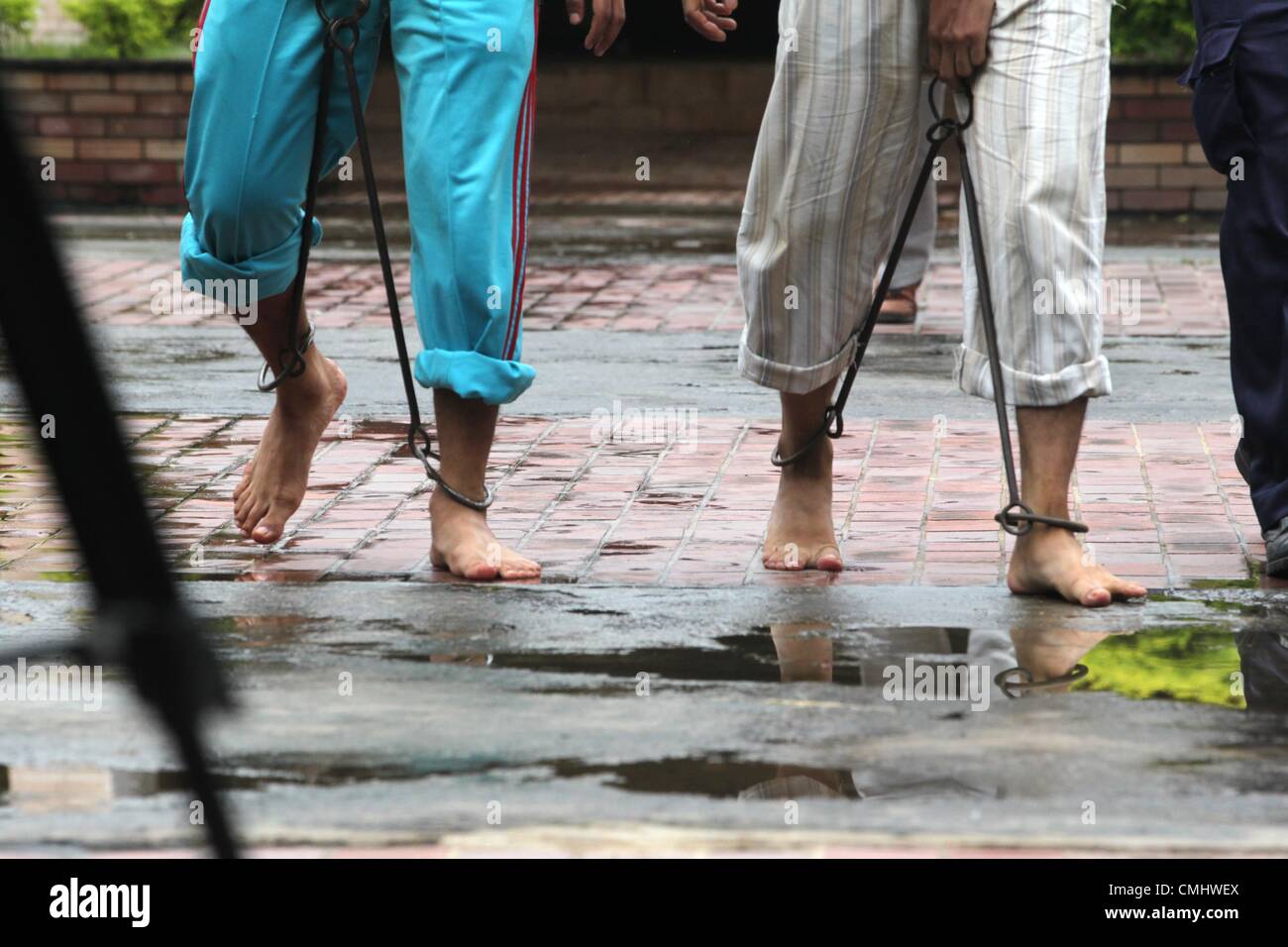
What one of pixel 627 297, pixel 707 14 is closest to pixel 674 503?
pixel 707 14

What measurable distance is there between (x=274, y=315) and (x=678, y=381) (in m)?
2.47

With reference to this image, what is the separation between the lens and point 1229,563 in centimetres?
428

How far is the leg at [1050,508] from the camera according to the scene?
3.93 meters

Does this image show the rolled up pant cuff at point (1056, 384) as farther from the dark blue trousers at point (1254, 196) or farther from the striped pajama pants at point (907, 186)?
the dark blue trousers at point (1254, 196)

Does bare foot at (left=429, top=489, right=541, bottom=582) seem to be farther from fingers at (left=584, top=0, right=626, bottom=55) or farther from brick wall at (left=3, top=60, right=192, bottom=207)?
brick wall at (left=3, top=60, right=192, bottom=207)

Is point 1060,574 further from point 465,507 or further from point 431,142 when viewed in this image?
point 431,142

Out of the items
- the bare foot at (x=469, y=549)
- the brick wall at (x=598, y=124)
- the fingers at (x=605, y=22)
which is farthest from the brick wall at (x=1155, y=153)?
the bare foot at (x=469, y=549)

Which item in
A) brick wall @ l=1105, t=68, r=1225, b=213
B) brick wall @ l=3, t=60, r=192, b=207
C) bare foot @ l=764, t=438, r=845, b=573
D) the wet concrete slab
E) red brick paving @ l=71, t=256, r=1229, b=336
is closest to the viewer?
the wet concrete slab

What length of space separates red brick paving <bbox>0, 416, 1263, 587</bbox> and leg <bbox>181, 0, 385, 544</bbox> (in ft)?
0.65

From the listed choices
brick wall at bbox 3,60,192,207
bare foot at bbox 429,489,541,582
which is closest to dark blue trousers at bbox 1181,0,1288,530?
bare foot at bbox 429,489,541,582

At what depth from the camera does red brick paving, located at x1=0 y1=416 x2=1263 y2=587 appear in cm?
428

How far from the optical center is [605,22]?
4.21m
